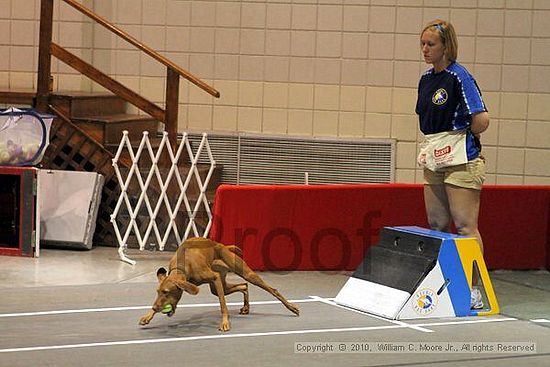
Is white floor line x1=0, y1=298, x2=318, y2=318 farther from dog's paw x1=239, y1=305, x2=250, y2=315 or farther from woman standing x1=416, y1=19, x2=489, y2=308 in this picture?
woman standing x1=416, y1=19, x2=489, y2=308

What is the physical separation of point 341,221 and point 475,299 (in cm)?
173

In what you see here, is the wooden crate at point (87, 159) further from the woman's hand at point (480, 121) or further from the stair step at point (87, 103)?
the woman's hand at point (480, 121)

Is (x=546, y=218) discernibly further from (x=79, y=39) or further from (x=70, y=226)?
(x=79, y=39)

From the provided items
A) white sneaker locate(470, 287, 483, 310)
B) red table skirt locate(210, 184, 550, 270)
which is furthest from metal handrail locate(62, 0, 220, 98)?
white sneaker locate(470, 287, 483, 310)

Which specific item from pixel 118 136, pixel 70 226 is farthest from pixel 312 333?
pixel 118 136

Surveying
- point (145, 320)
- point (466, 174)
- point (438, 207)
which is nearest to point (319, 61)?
point (438, 207)

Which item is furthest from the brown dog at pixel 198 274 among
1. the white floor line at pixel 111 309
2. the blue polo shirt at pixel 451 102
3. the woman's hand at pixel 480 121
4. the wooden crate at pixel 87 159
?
the wooden crate at pixel 87 159

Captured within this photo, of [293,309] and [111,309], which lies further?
[111,309]

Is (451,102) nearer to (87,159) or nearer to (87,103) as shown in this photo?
(87,159)

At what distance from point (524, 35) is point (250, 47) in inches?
99.0

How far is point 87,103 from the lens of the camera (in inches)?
385

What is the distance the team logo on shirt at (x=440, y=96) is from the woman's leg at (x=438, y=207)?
533mm

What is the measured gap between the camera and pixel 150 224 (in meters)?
8.82

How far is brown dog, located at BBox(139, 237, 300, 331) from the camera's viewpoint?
579 centimetres
